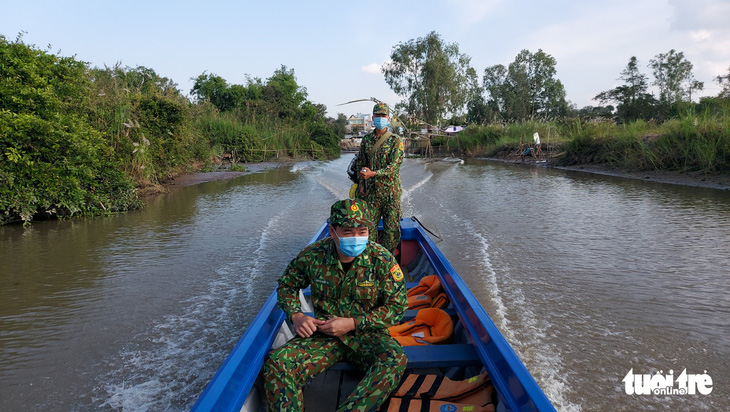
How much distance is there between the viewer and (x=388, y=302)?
252 cm

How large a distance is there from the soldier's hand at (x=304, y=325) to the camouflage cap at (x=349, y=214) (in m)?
0.56

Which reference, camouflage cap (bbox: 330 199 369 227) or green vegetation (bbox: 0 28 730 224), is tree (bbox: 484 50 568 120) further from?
camouflage cap (bbox: 330 199 369 227)

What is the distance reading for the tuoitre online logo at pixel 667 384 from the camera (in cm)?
305

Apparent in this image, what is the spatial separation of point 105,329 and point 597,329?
471 cm

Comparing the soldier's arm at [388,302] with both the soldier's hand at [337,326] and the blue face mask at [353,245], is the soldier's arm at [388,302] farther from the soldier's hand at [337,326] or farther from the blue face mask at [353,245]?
the blue face mask at [353,245]

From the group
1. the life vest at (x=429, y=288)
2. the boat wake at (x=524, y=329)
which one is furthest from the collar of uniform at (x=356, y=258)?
the boat wake at (x=524, y=329)

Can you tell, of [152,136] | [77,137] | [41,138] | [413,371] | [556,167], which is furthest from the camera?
[556,167]

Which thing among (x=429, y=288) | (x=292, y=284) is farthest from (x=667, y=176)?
(x=292, y=284)

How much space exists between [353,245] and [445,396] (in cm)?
96

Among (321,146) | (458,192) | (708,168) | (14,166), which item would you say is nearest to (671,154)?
(708,168)

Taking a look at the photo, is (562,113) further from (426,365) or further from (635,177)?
(426,365)

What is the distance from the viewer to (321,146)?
36.8 m

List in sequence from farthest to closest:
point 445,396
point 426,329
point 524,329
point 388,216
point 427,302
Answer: point 388,216 < point 524,329 < point 427,302 < point 426,329 < point 445,396

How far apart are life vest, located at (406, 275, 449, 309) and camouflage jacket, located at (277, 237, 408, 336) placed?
47.2 inches
